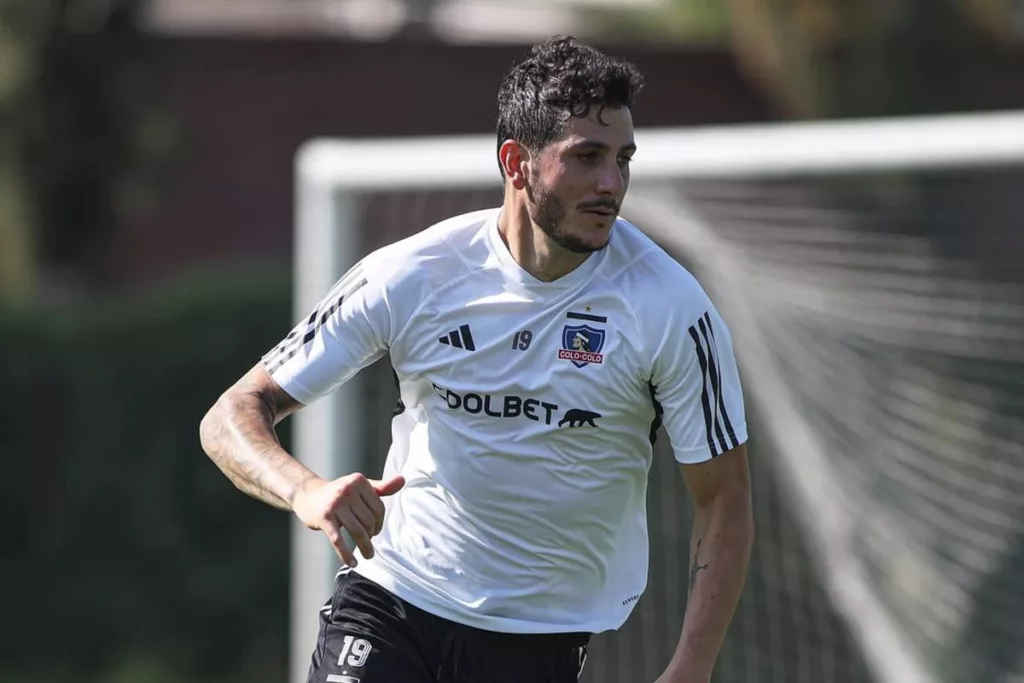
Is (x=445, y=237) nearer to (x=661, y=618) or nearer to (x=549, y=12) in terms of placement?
(x=661, y=618)

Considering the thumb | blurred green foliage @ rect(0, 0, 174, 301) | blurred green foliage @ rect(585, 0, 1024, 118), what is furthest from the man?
blurred green foliage @ rect(0, 0, 174, 301)

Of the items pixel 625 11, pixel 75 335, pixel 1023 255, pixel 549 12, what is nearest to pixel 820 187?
pixel 1023 255

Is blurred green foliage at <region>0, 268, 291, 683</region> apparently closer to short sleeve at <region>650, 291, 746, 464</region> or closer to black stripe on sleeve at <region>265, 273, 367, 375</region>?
black stripe on sleeve at <region>265, 273, 367, 375</region>

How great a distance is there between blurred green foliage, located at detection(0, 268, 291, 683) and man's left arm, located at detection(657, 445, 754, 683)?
22.6 feet

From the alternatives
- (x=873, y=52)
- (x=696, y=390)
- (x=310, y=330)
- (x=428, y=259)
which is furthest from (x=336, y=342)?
(x=873, y=52)

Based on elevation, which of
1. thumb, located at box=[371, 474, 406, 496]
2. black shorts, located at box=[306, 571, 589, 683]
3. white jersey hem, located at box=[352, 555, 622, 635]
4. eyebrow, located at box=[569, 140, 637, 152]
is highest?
eyebrow, located at box=[569, 140, 637, 152]

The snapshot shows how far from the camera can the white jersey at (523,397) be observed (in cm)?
385

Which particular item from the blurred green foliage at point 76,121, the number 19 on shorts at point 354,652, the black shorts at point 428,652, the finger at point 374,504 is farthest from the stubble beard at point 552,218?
the blurred green foliage at point 76,121

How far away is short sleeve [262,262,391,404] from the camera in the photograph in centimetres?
402

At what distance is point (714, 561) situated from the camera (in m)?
3.77

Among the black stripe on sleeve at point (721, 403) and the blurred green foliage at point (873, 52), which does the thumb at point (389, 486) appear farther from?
the blurred green foliage at point (873, 52)

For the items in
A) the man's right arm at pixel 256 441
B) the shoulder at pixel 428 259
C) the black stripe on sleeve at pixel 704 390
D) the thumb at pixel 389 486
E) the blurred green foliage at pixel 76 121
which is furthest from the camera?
the blurred green foliage at pixel 76 121

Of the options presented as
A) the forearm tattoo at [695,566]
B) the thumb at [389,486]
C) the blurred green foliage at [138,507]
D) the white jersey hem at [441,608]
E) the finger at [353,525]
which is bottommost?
the blurred green foliage at [138,507]

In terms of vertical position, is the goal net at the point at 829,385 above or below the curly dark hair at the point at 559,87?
below
